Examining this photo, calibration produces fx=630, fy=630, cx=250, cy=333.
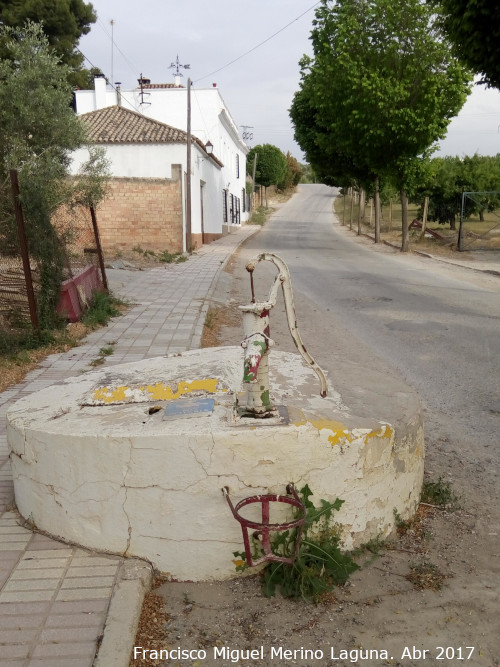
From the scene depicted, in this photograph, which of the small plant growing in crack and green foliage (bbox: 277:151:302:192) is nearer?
the small plant growing in crack

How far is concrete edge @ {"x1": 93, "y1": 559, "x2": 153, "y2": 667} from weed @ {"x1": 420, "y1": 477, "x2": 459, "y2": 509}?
1.63 metres

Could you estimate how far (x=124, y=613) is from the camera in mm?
2430

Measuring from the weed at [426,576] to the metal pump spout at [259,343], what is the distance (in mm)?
961

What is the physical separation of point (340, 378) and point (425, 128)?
56.0 feet

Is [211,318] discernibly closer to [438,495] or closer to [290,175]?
[438,495]

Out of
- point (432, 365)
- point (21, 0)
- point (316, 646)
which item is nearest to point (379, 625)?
point (316, 646)

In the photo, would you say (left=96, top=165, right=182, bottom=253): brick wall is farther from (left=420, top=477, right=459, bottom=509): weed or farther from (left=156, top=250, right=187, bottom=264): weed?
(left=420, top=477, right=459, bottom=509): weed

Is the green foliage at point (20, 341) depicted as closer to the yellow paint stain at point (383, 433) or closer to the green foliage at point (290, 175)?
the yellow paint stain at point (383, 433)

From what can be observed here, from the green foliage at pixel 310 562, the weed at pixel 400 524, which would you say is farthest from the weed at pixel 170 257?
the green foliage at pixel 310 562

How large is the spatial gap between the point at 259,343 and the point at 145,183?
62.7ft

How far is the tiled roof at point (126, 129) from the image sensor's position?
22.5 m

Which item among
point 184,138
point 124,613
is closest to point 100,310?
point 124,613

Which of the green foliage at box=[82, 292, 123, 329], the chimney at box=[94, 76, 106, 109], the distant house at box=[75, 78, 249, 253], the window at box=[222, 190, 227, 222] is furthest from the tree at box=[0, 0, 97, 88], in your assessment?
the green foliage at box=[82, 292, 123, 329]

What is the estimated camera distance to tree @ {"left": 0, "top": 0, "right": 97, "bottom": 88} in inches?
1197
